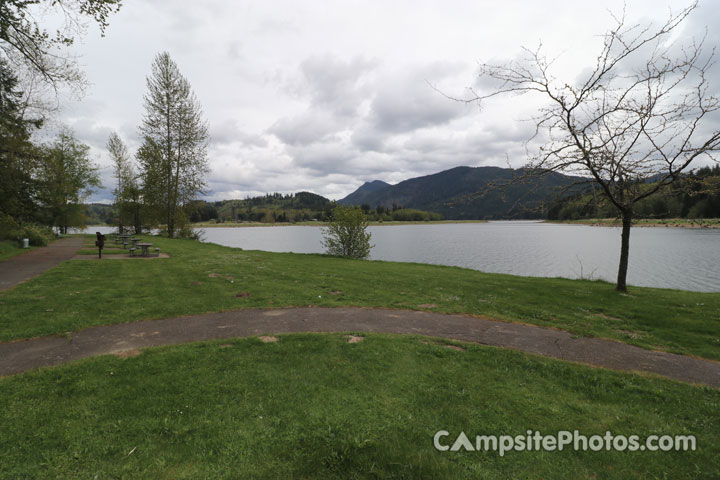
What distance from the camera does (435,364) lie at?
5.71 metres

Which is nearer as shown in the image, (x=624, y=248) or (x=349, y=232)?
(x=624, y=248)

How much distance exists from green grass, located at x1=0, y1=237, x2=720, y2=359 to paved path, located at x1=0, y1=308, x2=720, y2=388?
0.67 metres

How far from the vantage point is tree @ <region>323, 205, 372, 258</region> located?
28875 mm

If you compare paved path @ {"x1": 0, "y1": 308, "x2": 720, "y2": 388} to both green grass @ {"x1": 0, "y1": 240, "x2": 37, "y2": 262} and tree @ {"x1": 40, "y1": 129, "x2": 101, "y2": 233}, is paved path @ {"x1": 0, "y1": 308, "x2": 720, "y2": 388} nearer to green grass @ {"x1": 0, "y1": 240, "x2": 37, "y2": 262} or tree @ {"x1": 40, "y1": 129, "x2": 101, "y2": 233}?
green grass @ {"x1": 0, "y1": 240, "x2": 37, "y2": 262}

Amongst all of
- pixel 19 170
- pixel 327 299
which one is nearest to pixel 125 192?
pixel 19 170

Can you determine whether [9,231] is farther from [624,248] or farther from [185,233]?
[624,248]

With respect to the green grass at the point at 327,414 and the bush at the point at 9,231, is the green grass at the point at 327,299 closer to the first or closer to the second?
the green grass at the point at 327,414

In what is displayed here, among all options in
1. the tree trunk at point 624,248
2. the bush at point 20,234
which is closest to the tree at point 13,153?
the bush at point 20,234

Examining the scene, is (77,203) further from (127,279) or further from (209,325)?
(209,325)

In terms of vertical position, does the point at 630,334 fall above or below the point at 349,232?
below

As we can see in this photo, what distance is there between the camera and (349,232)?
29109 mm

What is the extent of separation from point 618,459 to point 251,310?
341 inches

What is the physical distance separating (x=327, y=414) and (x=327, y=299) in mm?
6891

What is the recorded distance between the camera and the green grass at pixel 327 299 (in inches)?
318
